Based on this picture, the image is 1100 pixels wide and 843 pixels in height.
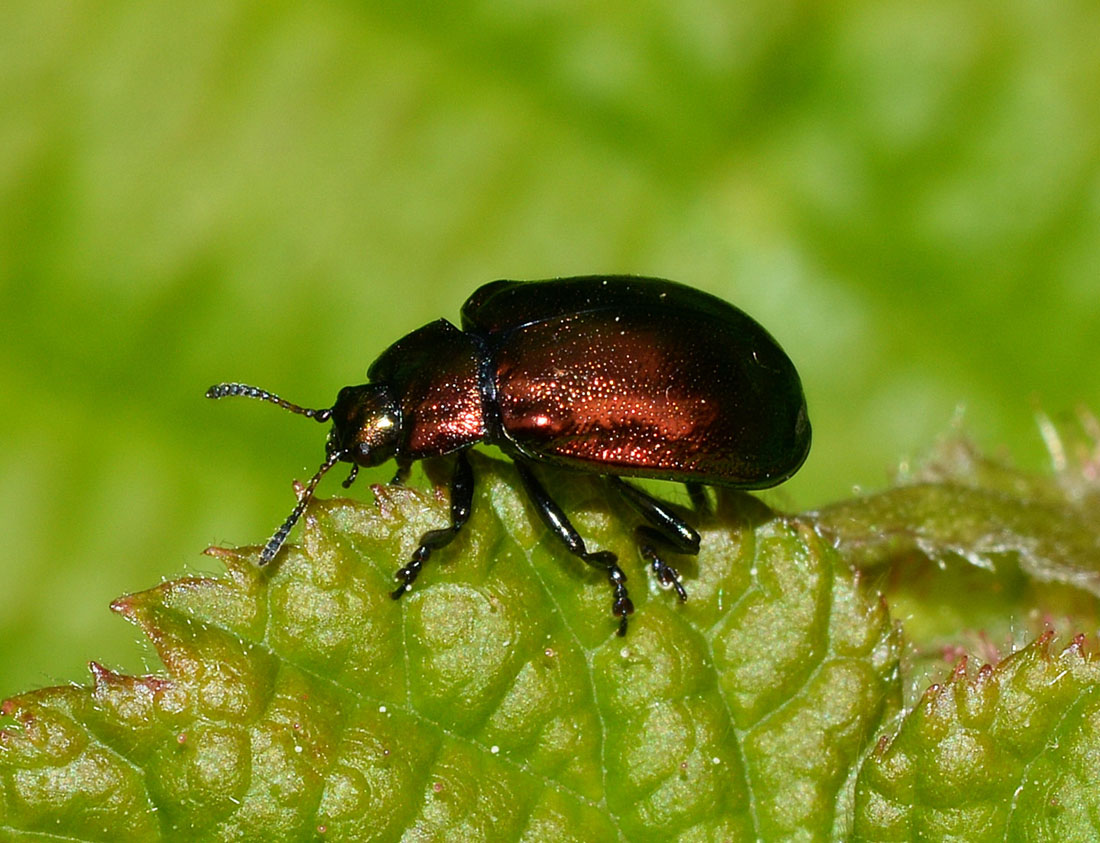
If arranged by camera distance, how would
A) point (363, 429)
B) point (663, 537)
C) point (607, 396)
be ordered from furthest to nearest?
point (363, 429), point (607, 396), point (663, 537)

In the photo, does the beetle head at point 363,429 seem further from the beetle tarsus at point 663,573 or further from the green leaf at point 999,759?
the green leaf at point 999,759

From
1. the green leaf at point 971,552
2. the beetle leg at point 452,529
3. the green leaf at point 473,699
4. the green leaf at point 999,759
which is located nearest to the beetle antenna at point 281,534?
the green leaf at point 473,699

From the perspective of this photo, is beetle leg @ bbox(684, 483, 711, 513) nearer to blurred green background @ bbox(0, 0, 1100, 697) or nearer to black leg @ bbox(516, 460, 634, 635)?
black leg @ bbox(516, 460, 634, 635)

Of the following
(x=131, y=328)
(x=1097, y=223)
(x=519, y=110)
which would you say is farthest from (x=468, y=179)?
(x=1097, y=223)

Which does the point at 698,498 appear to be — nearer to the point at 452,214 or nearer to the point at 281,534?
the point at 281,534

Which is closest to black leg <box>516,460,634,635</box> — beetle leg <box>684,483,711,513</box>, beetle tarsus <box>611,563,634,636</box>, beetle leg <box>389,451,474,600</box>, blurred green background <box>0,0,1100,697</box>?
beetle tarsus <box>611,563,634,636</box>

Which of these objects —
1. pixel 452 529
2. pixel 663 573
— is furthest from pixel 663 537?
pixel 452 529

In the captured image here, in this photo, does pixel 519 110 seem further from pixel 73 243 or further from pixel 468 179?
pixel 73 243
